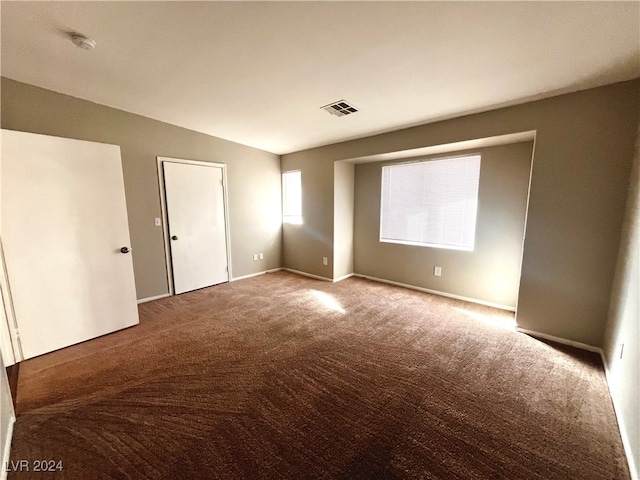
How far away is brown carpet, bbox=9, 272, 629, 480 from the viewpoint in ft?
4.42

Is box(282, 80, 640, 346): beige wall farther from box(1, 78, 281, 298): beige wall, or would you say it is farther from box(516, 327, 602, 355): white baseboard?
box(1, 78, 281, 298): beige wall

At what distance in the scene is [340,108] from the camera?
2930mm

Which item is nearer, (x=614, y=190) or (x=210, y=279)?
(x=614, y=190)

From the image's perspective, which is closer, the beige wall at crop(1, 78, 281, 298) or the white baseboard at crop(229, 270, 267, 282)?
the beige wall at crop(1, 78, 281, 298)

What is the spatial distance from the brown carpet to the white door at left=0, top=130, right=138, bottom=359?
10.9 inches

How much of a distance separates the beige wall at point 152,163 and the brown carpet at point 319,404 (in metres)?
1.28

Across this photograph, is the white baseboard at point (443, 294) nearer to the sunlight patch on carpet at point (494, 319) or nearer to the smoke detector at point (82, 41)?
the sunlight patch on carpet at point (494, 319)

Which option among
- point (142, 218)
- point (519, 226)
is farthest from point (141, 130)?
point (519, 226)

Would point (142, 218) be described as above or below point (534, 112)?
below

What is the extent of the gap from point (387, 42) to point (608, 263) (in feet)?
8.83

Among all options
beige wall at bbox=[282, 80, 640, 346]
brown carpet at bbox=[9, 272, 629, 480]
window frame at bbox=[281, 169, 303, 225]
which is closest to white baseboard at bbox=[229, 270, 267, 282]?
window frame at bbox=[281, 169, 303, 225]

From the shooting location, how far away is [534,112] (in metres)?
2.48

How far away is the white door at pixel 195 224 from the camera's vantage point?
372 cm

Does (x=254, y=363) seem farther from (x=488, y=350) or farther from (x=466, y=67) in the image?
(x=466, y=67)
